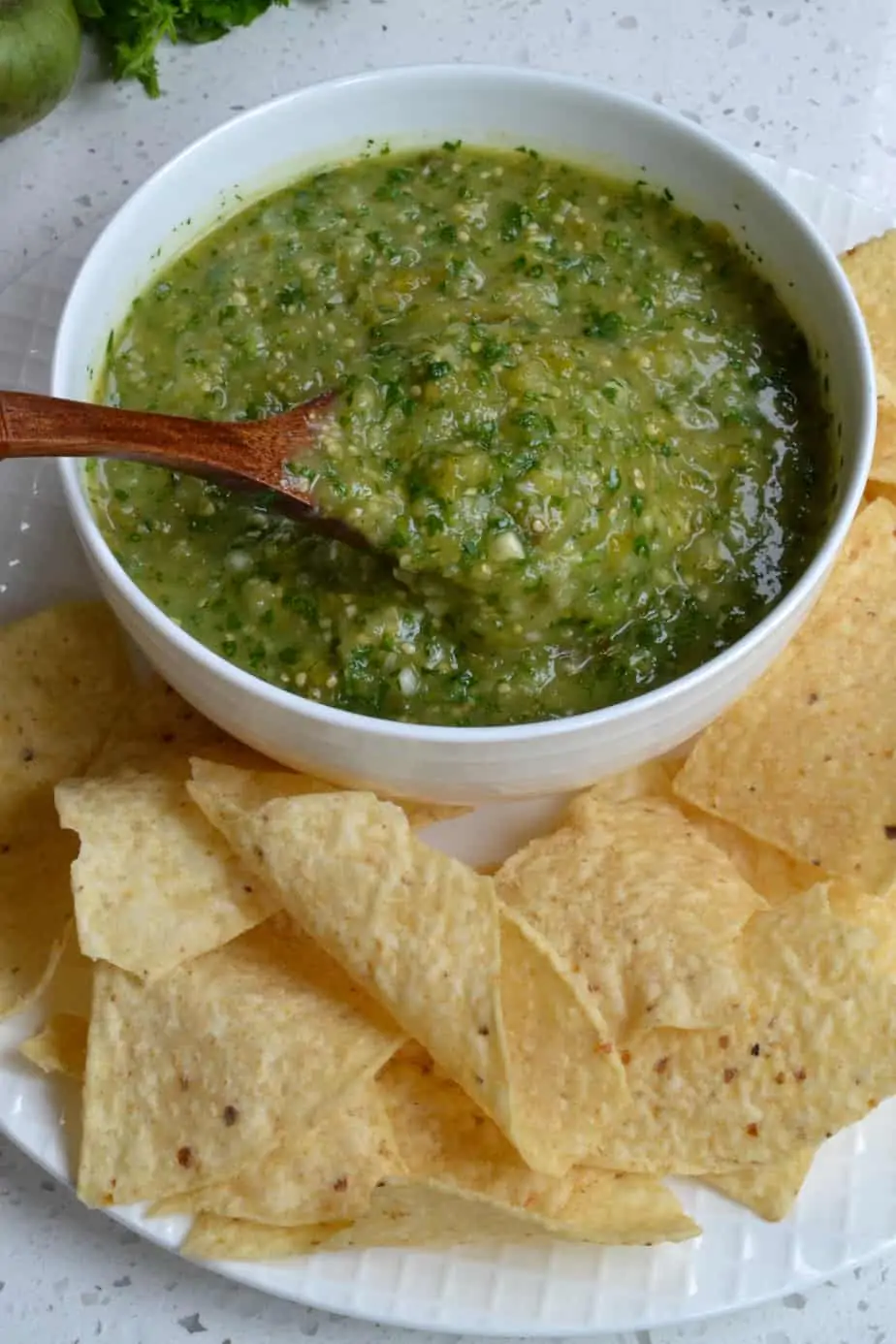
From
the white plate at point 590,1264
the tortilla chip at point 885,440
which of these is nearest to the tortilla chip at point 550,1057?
the white plate at point 590,1264

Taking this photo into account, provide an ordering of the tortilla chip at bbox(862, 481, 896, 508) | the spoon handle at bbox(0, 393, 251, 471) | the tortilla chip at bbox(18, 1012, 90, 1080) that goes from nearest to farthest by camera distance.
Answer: the spoon handle at bbox(0, 393, 251, 471) → the tortilla chip at bbox(18, 1012, 90, 1080) → the tortilla chip at bbox(862, 481, 896, 508)

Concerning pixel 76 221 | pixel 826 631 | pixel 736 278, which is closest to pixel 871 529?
pixel 826 631

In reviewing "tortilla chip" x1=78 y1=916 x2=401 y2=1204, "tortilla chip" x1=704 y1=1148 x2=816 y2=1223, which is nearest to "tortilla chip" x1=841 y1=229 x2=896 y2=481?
"tortilla chip" x1=704 y1=1148 x2=816 y2=1223

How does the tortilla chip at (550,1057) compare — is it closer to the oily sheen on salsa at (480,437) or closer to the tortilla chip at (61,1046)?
→ the oily sheen on salsa at (480,437)

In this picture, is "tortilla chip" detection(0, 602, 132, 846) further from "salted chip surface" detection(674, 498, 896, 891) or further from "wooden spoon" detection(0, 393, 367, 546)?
"salted chip surface" detection(674, 498, 896, 891)

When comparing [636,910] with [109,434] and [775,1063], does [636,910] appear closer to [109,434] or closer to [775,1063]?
[775,1063]
